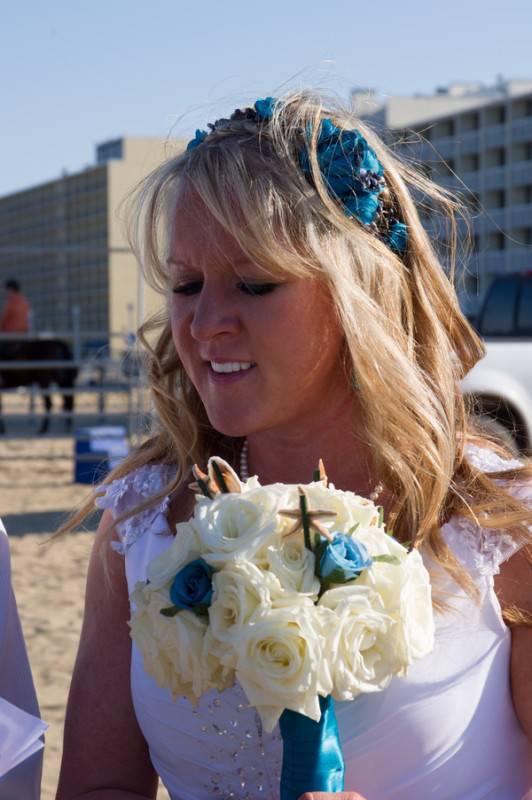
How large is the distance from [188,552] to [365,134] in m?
0.98

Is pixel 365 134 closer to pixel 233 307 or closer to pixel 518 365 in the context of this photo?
pixel 233 307

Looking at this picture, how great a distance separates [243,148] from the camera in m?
1.90

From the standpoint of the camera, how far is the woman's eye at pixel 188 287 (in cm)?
192

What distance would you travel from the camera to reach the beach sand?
473 cm

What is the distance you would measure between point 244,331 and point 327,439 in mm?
334

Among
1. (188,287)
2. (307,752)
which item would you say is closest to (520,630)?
(307,752)

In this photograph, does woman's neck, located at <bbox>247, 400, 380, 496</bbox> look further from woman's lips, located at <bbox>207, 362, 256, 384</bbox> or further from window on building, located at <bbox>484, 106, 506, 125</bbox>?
window on building, located at <bbox>484, 106, 506, 125</bbox>

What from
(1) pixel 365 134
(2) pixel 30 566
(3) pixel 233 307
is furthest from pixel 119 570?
(2) pixel 30 566

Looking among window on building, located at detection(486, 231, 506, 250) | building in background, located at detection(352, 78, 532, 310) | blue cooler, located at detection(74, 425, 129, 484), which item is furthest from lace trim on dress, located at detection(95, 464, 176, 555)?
window on building, located at detection(486, 231, 506, 250)

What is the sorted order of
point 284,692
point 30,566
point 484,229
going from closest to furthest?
point 284,692 → point 30,566 → point 484,229

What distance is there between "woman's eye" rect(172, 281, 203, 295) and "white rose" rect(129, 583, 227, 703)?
625 mm

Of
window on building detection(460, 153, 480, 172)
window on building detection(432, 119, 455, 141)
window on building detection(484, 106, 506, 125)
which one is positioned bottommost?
window on building detection(460, 153, 480, 172)

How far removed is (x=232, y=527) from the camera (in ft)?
4.65

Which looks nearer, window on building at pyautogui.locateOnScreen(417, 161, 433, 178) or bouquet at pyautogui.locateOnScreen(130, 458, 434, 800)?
bouquet at pyautogui.locateOnScreen(130, 458, 434, 800)
